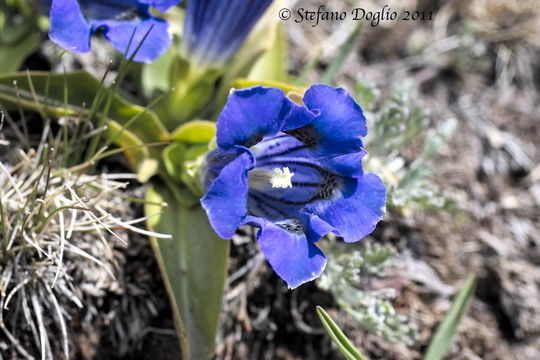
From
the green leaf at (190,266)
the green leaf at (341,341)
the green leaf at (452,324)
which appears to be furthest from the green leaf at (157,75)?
the green leaf at (452,324)

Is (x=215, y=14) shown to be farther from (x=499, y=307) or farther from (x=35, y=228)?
(x=499, y=307)

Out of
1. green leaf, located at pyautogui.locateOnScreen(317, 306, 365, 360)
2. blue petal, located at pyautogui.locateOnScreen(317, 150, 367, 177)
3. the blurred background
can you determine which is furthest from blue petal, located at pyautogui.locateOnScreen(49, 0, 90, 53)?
green leaf, located at pyautogui.locateOnScreen(317, 306, 365, 360)

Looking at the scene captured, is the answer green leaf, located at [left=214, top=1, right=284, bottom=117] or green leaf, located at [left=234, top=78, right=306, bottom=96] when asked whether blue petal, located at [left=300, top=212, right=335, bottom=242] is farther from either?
green leaf, located at [left=214, top=1, right=284, bottom=117]

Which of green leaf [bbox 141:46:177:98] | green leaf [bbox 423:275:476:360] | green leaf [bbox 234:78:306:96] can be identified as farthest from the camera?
green leaf [bbox 141:46:177:98]

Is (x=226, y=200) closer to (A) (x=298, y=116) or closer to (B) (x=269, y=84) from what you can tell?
(A) (x=298, y=116)

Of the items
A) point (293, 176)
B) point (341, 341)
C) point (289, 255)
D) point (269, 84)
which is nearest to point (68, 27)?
point (269, 84)

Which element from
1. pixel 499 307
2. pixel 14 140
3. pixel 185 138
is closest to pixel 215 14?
pixel 185 138

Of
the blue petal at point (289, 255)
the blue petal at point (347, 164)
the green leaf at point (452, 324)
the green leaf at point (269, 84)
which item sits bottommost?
the green leaf at point (452, 324)

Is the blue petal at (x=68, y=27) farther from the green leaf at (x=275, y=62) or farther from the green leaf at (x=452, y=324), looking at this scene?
the green leaf at (x=452, y=324)
